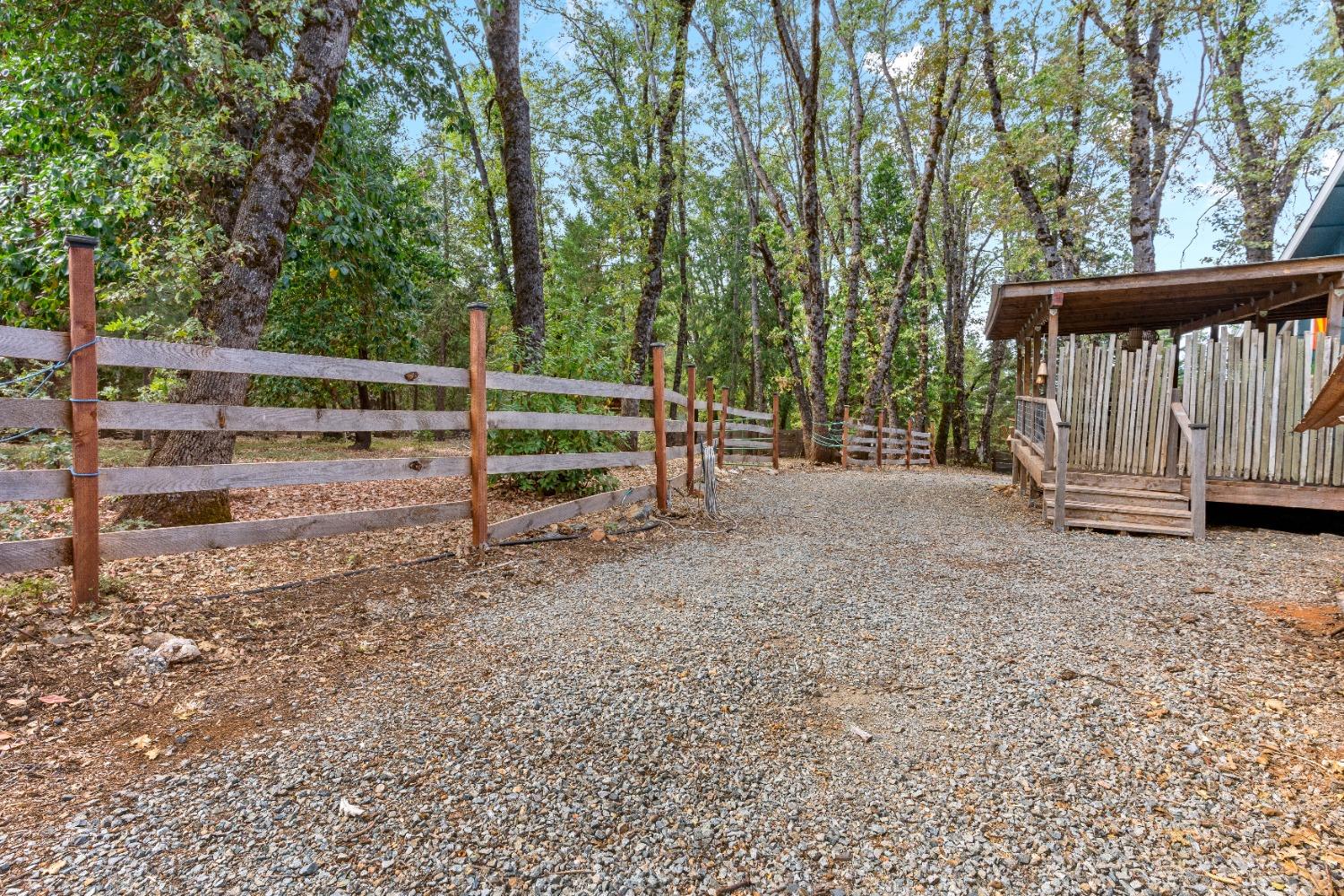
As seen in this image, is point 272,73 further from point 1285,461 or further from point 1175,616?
point 1285,461

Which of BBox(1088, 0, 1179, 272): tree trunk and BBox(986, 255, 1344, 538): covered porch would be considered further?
BBox(1088, 0, 1179, 272): tree trunk

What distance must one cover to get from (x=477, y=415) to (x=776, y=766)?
3.06 meters

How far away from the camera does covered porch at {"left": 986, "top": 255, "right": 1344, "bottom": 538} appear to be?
586 centimetres

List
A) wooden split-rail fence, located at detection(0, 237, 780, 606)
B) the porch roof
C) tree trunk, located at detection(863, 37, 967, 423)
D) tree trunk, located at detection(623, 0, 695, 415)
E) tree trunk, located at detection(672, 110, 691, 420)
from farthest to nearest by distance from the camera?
tree trunk, located at detection(672, 110, 691, 420)
tree trunk, located at detection(863, 37, 967, 423)
tree trunk, located at detection(623, 0, 695, 415)
the porch roof
wooden split-rail fence, located at detection(0, 237, 780, 606)

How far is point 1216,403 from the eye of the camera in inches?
249

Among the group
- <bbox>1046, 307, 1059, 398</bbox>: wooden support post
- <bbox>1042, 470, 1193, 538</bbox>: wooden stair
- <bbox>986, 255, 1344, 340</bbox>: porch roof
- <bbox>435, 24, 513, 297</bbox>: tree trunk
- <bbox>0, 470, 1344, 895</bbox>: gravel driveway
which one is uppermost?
<bbox>435, 24, 513, 297</bbox>: tree trunk

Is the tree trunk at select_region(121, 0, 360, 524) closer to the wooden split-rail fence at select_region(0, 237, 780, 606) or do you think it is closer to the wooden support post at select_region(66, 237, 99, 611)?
the wooden split-rail fence at select_region(0, 237, 780, 606)

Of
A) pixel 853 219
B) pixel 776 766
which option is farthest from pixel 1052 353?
pixel 853 219

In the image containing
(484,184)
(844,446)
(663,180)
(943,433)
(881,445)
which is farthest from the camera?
(943,433)

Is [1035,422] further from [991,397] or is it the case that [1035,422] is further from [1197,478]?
[991,397]

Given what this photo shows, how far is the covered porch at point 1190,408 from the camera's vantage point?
19.2ft

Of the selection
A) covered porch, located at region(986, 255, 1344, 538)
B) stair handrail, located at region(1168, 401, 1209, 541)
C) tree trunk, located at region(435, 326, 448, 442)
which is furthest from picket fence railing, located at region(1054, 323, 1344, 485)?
tree trunk, located at region(435, 326, 448, 442)

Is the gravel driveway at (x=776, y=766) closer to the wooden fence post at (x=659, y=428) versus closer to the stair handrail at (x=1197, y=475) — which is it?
the wooden fence post at (x=659, y=428)

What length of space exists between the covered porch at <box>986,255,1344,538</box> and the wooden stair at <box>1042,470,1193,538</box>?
1 centimetres
